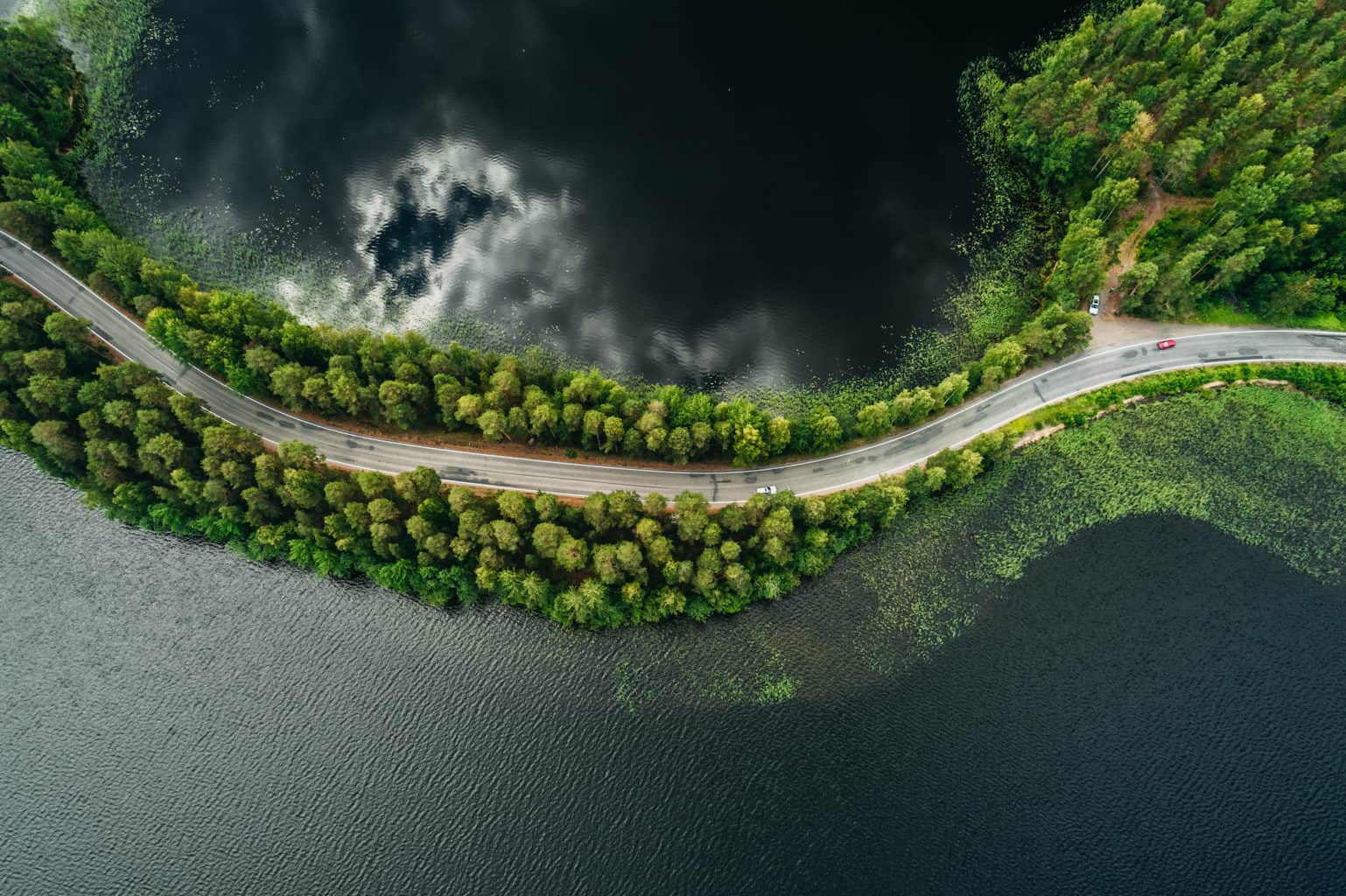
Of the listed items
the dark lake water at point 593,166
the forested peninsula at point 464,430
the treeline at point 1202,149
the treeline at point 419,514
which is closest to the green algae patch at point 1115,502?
the forested peninsula at point 464,430

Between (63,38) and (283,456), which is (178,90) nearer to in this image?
(63,38)

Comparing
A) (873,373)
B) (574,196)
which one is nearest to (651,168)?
(574,196)

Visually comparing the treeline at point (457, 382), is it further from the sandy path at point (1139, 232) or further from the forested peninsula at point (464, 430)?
the sandy path at point (1139, 232)

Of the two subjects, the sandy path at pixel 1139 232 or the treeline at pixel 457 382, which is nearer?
the treeline at pixel 457 382

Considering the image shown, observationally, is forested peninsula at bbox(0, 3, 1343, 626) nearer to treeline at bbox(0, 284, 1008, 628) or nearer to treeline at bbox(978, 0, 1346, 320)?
treeline at bbox(0, 284, 1008, 628)

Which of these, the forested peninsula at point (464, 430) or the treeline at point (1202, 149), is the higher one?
the treeline at point (1202, 149)

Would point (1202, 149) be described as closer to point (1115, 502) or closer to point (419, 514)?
point (1115, 502)

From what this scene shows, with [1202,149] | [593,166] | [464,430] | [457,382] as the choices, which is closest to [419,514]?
[464,430]
